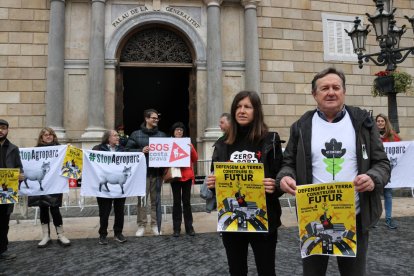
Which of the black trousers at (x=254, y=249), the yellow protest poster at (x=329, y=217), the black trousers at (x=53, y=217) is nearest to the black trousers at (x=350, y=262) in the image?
the yellow protest poster at (x=329, y=217)

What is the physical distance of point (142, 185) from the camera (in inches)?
271

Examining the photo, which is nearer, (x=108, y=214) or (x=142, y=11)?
(x=108, y=214)

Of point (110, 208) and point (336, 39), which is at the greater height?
point (336, 39)

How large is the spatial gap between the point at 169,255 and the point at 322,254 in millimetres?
3396

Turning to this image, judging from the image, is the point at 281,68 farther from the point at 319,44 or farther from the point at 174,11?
the point at 174,11

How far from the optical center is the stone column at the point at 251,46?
12828 mm

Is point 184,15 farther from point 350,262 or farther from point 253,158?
point 350,262

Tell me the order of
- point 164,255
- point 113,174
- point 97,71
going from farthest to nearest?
point 97,71, point 113,174, point 164,255

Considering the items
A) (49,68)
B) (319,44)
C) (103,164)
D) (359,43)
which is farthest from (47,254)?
(319,44)

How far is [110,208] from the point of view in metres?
6.53

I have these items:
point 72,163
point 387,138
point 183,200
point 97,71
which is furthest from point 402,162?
point 97,71

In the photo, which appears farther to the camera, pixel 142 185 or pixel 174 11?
pixel 174 11

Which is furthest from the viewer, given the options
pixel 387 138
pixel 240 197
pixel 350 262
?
pixel 387 138

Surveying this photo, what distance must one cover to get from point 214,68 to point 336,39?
17.1 ft
